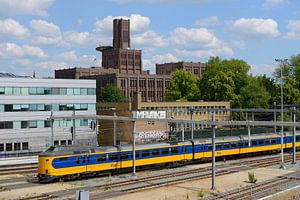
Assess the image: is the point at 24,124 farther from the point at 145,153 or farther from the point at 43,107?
the point at 145,153

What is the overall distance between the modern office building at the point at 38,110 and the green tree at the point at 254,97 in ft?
132

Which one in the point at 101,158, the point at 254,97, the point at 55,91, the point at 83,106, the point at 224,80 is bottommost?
the point at 101,158

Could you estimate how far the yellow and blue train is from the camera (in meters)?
34.6

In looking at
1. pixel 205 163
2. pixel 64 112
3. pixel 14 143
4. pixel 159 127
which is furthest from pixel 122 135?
pixel 205 163

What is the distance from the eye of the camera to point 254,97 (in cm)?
9212

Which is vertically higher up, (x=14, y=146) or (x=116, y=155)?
(x=116, y=155)

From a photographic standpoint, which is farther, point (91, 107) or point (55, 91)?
point (91, 107)

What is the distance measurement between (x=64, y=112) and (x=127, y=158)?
2676cm

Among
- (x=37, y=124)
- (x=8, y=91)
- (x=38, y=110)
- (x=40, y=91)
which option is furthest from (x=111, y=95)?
(x=8, y=91)

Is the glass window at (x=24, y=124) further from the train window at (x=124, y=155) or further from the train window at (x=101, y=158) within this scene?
the train window at (x=101, y=158)

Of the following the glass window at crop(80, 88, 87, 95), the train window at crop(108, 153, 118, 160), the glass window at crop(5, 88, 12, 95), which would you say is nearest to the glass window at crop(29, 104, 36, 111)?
the glass window at crop(5, 88, 12, 95)

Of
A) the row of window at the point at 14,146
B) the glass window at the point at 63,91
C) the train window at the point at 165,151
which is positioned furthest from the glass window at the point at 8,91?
the train window at the point at 165,151

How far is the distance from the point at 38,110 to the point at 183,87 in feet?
155

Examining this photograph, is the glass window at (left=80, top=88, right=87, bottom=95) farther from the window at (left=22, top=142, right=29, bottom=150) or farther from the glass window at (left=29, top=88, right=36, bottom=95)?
the window at (left=22, top=142, right=29, bottom=150)
